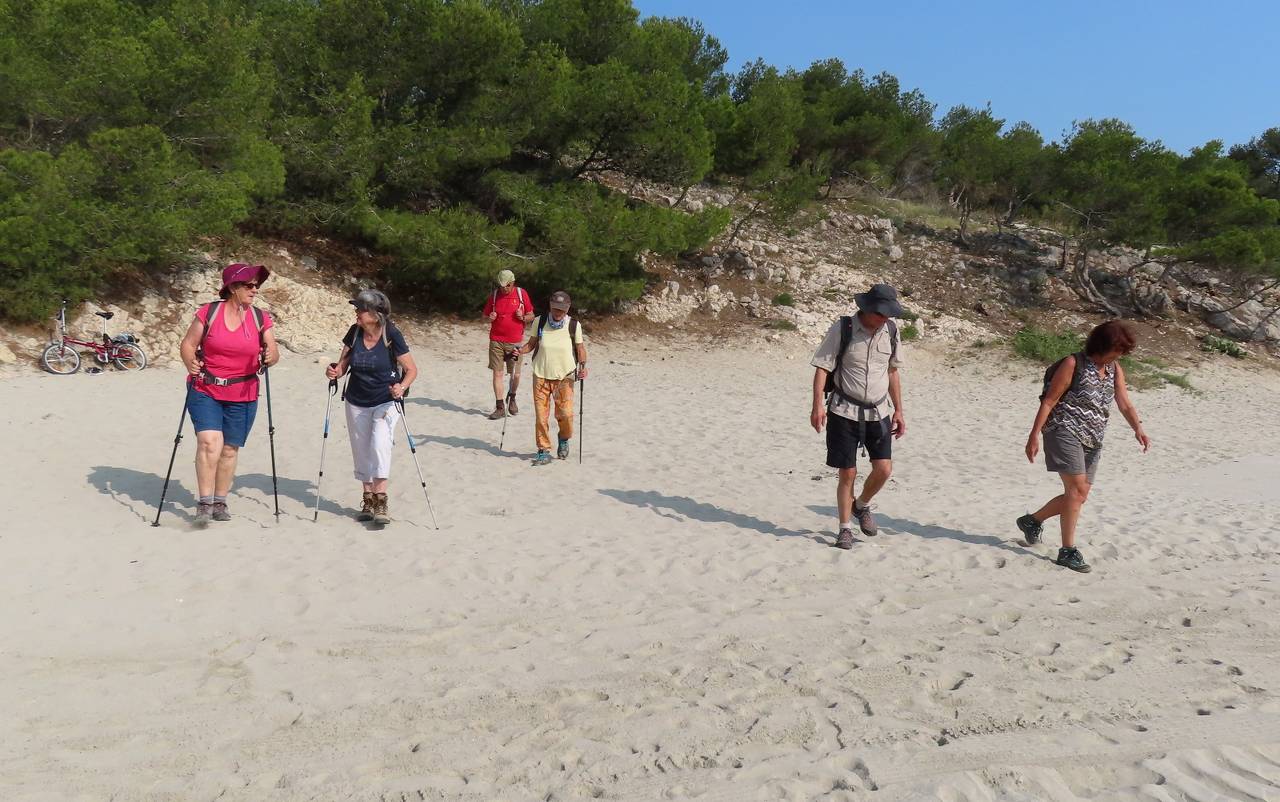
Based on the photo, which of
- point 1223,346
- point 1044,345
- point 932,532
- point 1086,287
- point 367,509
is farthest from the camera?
point 1086,287

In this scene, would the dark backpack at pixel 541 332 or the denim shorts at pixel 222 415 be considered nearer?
the denim shorts at pixel 222 415

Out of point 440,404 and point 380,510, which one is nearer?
point 380,510

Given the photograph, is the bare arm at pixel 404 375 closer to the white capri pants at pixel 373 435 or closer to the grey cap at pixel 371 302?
the white capri pants at pixel 373 435

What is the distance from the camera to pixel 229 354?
5758 millimetres

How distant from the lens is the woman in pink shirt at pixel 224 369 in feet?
18.7

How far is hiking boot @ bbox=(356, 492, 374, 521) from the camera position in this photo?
6.32m

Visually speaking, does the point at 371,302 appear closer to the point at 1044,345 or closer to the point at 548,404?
the point at 548,404

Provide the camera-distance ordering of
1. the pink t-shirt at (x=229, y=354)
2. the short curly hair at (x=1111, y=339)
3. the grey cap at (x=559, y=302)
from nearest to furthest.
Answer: the short curly hair at (x=1111, y=339)
the pink t-shirt at (x=229, y=354)
the grey cap at (x=559, y=302)

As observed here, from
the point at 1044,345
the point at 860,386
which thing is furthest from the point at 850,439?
the point at 1044,345

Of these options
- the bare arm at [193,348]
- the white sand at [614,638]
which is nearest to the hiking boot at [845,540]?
the white sand at [614,638]

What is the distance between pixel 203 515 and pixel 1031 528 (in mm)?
6145

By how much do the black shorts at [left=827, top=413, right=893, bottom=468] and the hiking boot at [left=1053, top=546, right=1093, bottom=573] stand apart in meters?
1.37

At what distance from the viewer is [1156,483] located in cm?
910

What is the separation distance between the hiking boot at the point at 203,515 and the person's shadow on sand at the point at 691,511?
3317 millimetres
